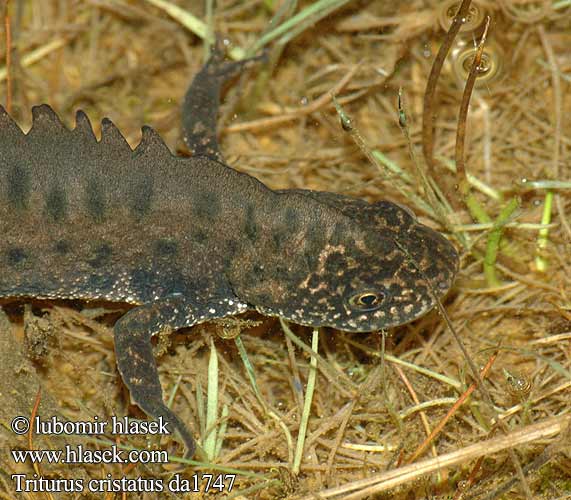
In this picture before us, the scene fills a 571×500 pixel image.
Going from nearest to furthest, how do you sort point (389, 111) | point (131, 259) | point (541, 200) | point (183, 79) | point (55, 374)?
point (131, 259)
point (55, 374)
point (541, 200)
point (389, 111)
point (183, 79)

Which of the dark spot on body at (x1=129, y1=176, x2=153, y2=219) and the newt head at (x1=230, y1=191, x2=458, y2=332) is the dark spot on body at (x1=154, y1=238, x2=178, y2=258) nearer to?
the dark spot on body at (x1=129, y1=176, x2=153, y2=219)

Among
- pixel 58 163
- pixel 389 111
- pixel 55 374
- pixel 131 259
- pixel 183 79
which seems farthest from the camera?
pixel 183 79

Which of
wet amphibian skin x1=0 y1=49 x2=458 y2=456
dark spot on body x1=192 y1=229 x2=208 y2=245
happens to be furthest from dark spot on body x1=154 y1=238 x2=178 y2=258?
dark spot on body x1=192 y1=229 x2=208 y2=245

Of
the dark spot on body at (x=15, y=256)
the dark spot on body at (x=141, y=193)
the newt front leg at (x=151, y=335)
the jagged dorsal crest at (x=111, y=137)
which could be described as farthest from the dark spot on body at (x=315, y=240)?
the dark spot on body at (x=15, y=256)

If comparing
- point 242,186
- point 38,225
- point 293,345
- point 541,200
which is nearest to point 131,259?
point 38,225

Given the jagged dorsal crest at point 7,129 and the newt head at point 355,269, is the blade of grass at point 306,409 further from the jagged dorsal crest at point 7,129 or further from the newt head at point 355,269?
the jagged dorsal crest at point 7,129

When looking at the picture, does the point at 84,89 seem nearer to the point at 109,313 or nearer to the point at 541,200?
the point at 109,313
